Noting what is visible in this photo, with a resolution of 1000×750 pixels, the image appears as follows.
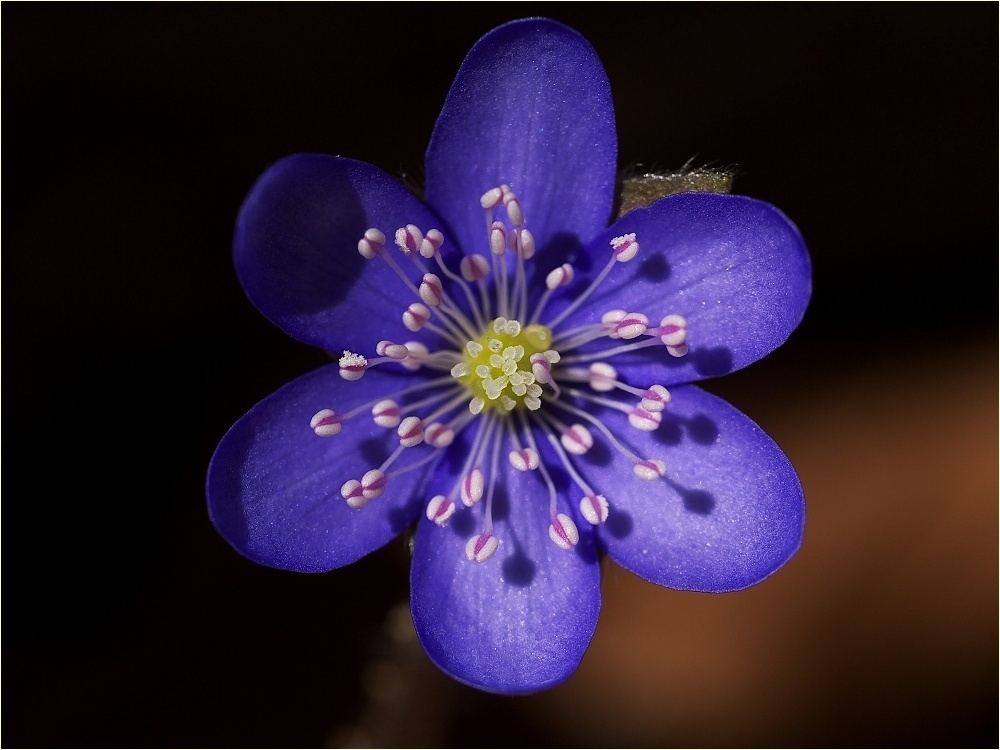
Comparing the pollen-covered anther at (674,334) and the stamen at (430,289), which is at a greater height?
the stamen at (430,289)

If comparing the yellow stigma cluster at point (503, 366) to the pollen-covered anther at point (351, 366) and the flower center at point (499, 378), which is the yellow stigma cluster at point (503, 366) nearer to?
the flower center at point (499, 378)

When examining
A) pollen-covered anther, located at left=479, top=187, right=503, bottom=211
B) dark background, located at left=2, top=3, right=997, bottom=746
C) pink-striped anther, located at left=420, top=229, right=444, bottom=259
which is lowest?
dark background, located at left=2, top=3, right=997, bottom=746

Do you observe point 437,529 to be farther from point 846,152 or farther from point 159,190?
point 846,152

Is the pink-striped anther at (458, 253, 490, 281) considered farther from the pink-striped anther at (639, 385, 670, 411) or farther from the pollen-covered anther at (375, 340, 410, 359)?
the pink-striped anther at (639, 385, 670, 411)

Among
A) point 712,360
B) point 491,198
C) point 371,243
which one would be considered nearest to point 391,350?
point 371,243

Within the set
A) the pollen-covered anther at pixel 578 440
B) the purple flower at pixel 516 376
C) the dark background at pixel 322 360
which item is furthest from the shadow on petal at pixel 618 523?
the dark background at pixel 322 360

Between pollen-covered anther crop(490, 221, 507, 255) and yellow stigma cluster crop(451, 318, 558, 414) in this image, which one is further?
yellow stigma cluster crop(451, 318, 558, 414)

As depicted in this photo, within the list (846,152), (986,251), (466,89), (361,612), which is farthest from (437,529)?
(986,251)

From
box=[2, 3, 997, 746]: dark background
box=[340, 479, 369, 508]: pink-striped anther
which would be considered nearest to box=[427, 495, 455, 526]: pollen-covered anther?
box=[340, 479, 369, 508]: pink-striped anther
